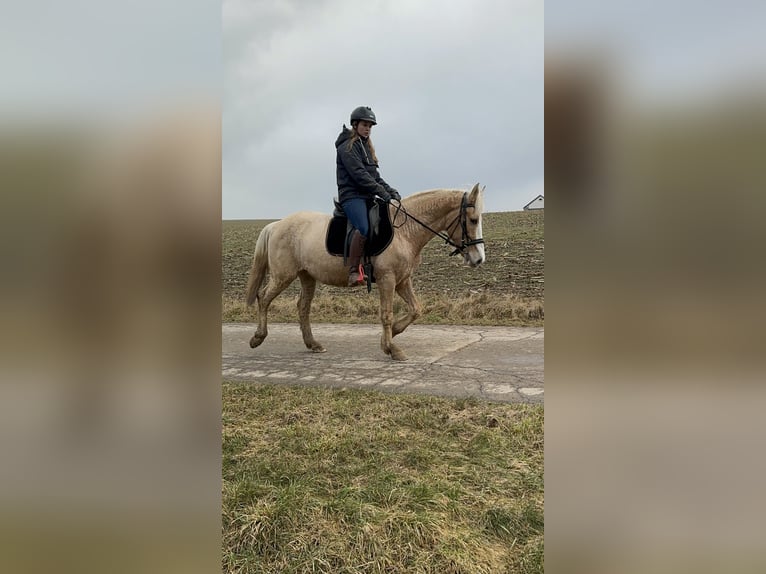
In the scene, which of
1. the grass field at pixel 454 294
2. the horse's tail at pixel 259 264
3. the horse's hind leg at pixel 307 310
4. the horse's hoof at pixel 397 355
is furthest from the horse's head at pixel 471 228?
the horse's tail at pixel 259 264

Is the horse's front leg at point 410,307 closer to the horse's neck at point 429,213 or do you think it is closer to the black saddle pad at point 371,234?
the horse's neck at point 429,213

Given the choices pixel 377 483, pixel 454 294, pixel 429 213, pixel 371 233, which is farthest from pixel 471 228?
pixel 454 294

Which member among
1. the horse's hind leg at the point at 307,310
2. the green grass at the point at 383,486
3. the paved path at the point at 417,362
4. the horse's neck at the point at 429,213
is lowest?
the green grass at the point at 383,486

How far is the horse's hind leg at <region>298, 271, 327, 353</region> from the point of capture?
231 inches

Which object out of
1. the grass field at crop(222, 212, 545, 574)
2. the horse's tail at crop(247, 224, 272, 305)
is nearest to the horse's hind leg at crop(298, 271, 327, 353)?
the horse's tail at crop(247, 224, 272, 305)

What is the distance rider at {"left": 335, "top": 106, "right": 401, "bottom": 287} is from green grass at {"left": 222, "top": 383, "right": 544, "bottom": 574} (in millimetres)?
1909

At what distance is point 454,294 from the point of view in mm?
9797

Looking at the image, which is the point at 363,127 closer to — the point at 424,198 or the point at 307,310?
the point at 424,198

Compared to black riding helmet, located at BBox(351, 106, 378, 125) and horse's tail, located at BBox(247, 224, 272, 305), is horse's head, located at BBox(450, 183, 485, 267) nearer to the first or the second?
black riding helmet, located at BBox(351, 106, 378, 125)

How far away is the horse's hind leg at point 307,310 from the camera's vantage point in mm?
5863

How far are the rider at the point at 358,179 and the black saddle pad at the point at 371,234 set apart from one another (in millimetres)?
106

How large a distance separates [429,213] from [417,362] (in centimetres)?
161
